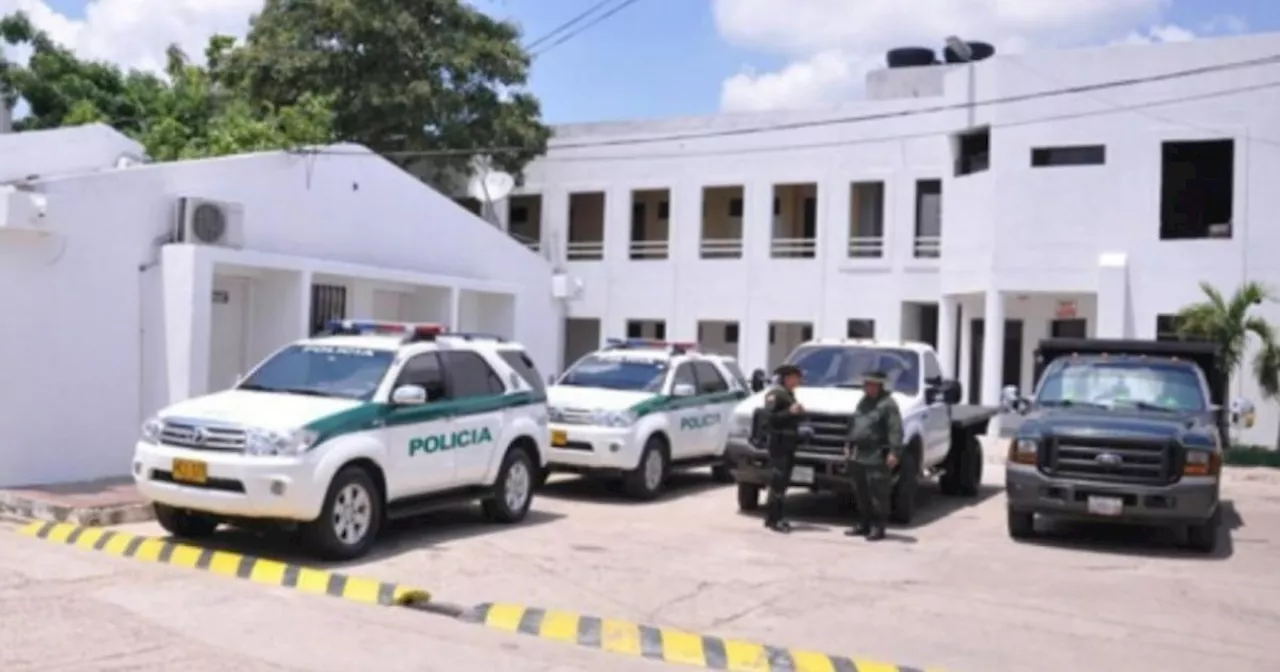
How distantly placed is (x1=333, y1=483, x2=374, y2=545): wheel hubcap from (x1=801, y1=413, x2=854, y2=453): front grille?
4.91 m

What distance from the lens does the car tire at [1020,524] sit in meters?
13.5

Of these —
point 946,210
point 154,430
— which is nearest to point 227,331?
point 154,430

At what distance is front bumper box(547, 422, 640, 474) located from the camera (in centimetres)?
1518

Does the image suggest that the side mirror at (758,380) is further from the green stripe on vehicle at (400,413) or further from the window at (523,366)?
the green stripe on vehicle at (400,413)

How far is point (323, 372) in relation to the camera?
11.8 meters

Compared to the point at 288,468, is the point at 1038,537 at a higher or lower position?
lower

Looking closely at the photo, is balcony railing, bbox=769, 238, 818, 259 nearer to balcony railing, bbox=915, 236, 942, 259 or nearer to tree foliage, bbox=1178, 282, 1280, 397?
balcony railing, bbox=915, 236, 942, 259

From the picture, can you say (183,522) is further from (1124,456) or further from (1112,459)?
(1124,456)

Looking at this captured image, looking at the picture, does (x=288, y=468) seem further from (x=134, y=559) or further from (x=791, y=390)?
(x=791, y=390)

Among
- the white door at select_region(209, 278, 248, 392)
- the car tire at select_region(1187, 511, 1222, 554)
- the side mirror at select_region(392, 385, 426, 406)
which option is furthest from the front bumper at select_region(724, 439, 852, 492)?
the white door at select_region(209, 278, 248, 392)

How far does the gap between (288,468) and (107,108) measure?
24.7m

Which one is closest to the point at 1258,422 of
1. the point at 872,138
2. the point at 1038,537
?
the point at 872,138

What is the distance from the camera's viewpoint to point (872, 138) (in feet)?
99.1

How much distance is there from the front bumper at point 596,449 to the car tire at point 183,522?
463cm
